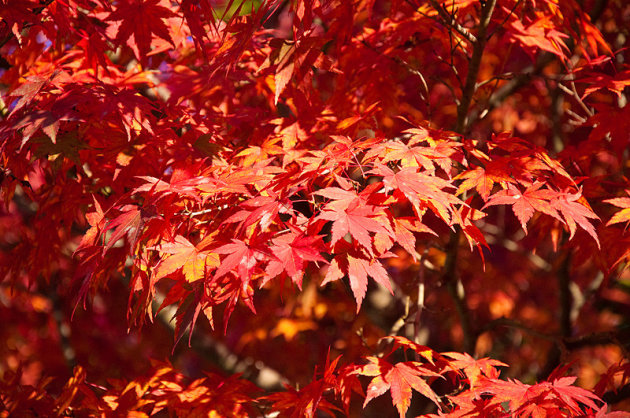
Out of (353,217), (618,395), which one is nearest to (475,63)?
(353,217)

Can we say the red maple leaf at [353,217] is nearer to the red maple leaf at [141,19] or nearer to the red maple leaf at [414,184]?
the red maple leaf at [414,184]

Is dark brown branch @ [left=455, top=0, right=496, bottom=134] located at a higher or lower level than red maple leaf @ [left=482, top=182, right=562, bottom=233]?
higher

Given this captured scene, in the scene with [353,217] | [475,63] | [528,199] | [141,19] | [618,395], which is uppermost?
[141,19]

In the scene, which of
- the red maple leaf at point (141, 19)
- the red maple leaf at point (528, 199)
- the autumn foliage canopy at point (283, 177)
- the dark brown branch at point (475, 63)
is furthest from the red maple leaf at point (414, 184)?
the red maple leaf at point (141, 19)

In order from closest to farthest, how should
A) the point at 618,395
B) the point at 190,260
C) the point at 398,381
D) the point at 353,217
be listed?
the point at 353,217 → the point at 190,260 → the point at 398,381 → the point at 618,395

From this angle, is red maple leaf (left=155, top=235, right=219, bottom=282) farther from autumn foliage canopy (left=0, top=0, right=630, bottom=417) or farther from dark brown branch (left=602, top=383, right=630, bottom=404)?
dark brown branch (left=602, top=383, right=630, bottom=404)

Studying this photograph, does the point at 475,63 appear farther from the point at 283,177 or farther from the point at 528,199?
the point at 283,177

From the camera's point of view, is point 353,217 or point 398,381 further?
point 398,381

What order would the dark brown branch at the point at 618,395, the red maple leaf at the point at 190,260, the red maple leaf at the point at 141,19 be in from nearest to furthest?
the red maple leaf at the point at 190,260, the red maple leaf at the point at 141,19, the dark brown branch at the point at 618,395

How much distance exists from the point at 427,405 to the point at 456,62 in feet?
4.59

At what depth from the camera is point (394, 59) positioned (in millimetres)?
1768

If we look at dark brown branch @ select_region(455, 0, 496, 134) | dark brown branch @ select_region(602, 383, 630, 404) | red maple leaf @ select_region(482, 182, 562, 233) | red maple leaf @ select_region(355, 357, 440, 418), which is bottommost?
dark brown branch @ select_region(602, 383, 630, 404)

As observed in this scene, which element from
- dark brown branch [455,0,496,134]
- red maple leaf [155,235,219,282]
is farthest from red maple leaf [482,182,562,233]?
red maple leaf [155,235,219,282]

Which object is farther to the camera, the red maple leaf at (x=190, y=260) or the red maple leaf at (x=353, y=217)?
the red maple leaf at (x=190, y=260)
